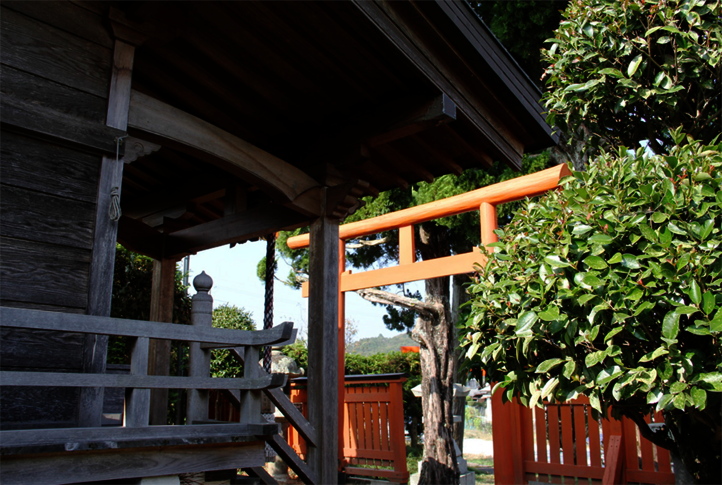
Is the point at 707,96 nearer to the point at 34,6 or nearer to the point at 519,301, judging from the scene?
the point at 519,301

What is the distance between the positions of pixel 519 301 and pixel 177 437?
1.79m

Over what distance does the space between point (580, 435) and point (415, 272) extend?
7.98 feet

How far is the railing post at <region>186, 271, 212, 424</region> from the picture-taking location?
10.5 feet

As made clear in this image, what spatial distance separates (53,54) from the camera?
9.04 feet

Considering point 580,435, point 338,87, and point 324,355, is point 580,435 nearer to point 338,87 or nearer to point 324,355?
point 324,355

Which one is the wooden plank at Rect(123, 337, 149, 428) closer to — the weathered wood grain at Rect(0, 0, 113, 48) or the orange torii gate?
the weathered wood grain at Rect(0, 0, 113, 48)

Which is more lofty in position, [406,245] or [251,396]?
[406,245]

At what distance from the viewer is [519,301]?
294cm

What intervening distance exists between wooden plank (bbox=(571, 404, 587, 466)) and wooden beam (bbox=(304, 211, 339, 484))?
2.13 m

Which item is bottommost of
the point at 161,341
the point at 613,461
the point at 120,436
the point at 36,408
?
the point at 613,461

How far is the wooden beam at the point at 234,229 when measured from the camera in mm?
4520

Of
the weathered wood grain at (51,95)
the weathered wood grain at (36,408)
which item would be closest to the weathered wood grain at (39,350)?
the weathered wood grain at (36,408)

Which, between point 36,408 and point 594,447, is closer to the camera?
point 36,408

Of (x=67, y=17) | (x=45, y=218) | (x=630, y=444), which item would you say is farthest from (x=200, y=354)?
(x=630, y=444)
